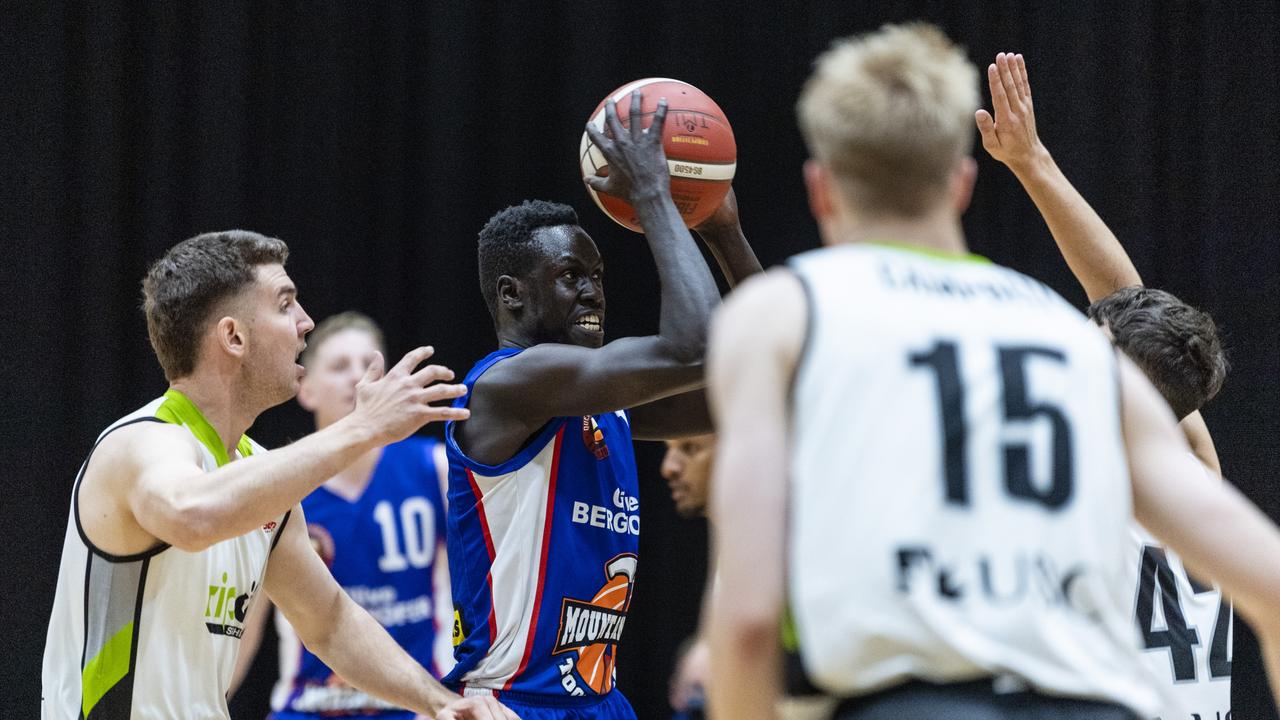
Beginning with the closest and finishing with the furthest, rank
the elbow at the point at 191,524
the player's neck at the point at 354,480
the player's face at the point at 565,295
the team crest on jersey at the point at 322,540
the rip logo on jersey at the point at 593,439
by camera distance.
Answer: the elbow at the point at 191,524 < the rip logo on jersey at the point at 593,439 < the player's face at the point at 565,295 < the team crest on jersey at the point at 322,540 < the player's neck at the point at 354,480

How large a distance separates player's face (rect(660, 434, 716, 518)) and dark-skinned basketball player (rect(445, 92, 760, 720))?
211cm

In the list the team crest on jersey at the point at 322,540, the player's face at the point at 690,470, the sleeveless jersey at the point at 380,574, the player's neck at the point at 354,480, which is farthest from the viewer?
the player's neck at the point at 354,480

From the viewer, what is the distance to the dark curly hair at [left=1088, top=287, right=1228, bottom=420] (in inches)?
121

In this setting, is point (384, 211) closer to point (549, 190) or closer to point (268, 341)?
point (549, 190)

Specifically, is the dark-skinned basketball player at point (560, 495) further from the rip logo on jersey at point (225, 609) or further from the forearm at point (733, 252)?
the rip logo on jersey at point (225, 609)

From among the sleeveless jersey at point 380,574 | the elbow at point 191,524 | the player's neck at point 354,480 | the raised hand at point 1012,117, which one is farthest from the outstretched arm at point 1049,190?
the player's neck at point 354,480

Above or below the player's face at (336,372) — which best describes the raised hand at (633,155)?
above

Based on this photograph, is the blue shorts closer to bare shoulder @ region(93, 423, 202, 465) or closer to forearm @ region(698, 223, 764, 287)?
bare shoulder @ region(93, 423, 202, 465)

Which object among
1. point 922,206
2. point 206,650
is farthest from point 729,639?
point 206,650

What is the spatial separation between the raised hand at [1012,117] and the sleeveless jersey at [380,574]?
3345mm

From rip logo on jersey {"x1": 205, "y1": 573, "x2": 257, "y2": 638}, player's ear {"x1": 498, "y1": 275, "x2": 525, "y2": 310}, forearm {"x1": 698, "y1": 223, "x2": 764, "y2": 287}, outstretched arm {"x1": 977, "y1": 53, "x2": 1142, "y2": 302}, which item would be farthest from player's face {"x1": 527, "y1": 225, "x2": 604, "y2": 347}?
outstretched arm {"x1": 977, "y1": 53, "x2": 1142, "y2": 302}

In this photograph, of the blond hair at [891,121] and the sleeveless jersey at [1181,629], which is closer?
the blond hair at [891,121]

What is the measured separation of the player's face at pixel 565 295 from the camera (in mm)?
3588

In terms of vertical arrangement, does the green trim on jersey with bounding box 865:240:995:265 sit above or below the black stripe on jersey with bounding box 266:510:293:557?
above
